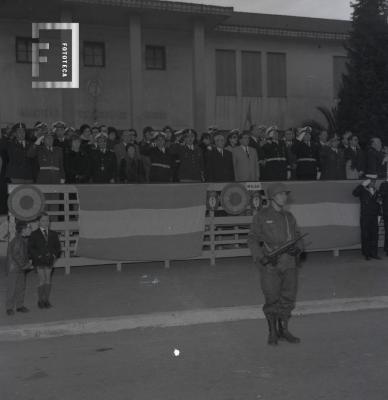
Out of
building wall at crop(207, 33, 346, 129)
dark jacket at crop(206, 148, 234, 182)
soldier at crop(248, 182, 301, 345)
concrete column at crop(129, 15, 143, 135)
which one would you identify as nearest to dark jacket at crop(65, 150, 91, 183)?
dark jacket at crop(206, 148, 234, 182)

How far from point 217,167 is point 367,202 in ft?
9.36

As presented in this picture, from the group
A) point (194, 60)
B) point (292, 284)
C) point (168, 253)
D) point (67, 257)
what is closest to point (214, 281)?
point (168, 253)

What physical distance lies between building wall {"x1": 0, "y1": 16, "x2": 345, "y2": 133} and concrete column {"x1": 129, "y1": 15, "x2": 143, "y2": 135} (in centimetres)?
177

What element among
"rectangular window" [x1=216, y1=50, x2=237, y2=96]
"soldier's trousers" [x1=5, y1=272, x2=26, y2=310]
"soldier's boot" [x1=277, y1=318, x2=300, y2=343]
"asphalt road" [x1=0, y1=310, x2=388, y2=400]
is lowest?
"asphalt road" [x1=0, y1=310, x2=388, y2=400]

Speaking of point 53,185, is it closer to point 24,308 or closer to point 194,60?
point 24,308

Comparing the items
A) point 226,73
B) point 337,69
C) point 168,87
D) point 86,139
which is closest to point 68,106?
point 168,87

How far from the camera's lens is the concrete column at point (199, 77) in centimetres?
2133

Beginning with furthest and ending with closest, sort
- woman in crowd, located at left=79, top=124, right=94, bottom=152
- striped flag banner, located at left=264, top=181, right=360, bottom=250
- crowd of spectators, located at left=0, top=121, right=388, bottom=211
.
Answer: striped flag banner, located at left=264, top=181, right=360, bottom=250 → woman in crowd, located at left=79, top=124, right=94, bottom=152 → crowd of spectators, located at left=0, top=121, right=388, bottom=211

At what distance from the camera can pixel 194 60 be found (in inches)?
840

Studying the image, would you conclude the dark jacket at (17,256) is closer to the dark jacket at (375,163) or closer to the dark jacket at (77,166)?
the dark jacket at (77,166)

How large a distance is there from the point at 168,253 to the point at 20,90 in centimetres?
1282

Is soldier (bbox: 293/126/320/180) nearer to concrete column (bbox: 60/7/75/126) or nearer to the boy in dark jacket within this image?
the boy in dark jacket

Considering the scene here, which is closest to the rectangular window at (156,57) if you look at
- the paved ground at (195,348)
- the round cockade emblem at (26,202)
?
the paved ground at (195,348)

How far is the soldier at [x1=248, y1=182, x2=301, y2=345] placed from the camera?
21.0 ft
